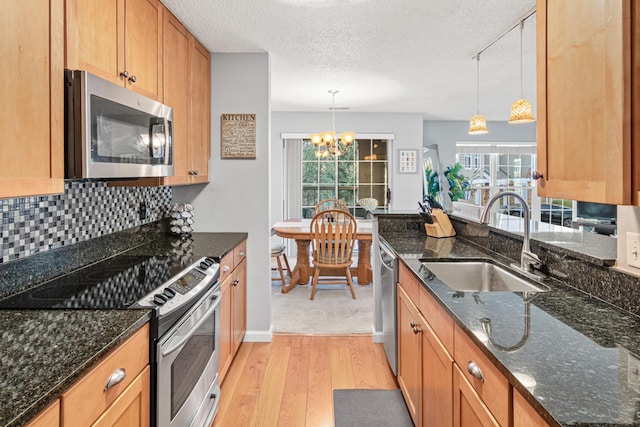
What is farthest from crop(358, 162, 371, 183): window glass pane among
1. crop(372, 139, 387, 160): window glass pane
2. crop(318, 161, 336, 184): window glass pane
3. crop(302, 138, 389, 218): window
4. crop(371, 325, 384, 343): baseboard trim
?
crop(371, 325, 384, 343): baseboard trim

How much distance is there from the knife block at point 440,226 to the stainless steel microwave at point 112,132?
1.85 m

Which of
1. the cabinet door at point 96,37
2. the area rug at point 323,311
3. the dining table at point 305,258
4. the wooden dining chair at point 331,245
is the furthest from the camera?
the dining table at point 305,258

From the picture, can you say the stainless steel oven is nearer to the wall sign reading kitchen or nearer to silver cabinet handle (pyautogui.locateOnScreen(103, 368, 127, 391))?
silver cabinet handle (pyautogui.locateOnScreen(103, 368, 127, 391))

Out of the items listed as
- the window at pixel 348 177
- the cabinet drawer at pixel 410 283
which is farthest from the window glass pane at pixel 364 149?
the cabinet drawer at pixel 410 283

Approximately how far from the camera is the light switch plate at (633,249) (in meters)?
1.21

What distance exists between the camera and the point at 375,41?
3.04m

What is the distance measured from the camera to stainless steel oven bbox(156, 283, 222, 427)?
148cm

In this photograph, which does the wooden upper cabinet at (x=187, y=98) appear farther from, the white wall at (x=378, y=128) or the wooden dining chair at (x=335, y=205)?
the white wall at (x=378, y=128)

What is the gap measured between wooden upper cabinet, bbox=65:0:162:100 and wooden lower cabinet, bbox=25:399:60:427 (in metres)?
1.08

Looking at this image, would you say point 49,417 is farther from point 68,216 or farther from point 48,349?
point 68,216

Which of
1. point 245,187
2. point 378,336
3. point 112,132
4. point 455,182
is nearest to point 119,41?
point 112,132

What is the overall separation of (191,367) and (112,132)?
1.07 m

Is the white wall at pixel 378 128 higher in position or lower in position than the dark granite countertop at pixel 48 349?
higher

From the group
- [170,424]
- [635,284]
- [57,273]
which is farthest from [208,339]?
[635,284]
